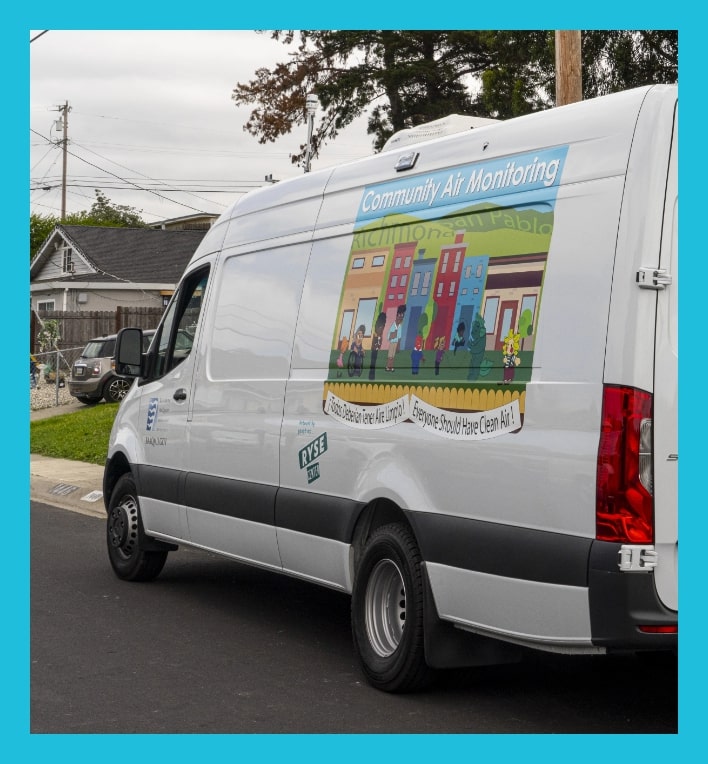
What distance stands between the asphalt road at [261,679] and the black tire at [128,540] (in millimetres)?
238

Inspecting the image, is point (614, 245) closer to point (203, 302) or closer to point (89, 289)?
point (203, 302)

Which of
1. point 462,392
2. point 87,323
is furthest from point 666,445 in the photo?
point 87,323

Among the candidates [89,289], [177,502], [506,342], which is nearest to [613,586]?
[506,342]

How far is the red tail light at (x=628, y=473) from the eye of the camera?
5.09 meters

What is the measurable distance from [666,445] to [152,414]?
5.15 m

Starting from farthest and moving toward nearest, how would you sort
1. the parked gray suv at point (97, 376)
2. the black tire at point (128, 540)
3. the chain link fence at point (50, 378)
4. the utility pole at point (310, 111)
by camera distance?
1. the chain link fence at point (50, 378)
2. the parked gray suv at point (97, 376)
3. the utility pole at point (310, 111)
4. the black tire at point (128, 540)

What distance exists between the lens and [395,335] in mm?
6625

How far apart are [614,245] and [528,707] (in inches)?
94.3

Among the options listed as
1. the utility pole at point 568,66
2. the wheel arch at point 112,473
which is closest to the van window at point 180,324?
the wheel arch at point 112,473

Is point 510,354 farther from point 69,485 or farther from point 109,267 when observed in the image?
point 109,267

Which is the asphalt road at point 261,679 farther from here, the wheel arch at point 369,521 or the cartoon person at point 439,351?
the cartoon person at point 439,351

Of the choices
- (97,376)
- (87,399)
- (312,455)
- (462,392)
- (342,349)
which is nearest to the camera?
(462,392)

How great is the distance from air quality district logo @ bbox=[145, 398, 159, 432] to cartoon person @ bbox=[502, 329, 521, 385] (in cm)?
426

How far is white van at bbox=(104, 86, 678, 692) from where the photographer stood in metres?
5.14
